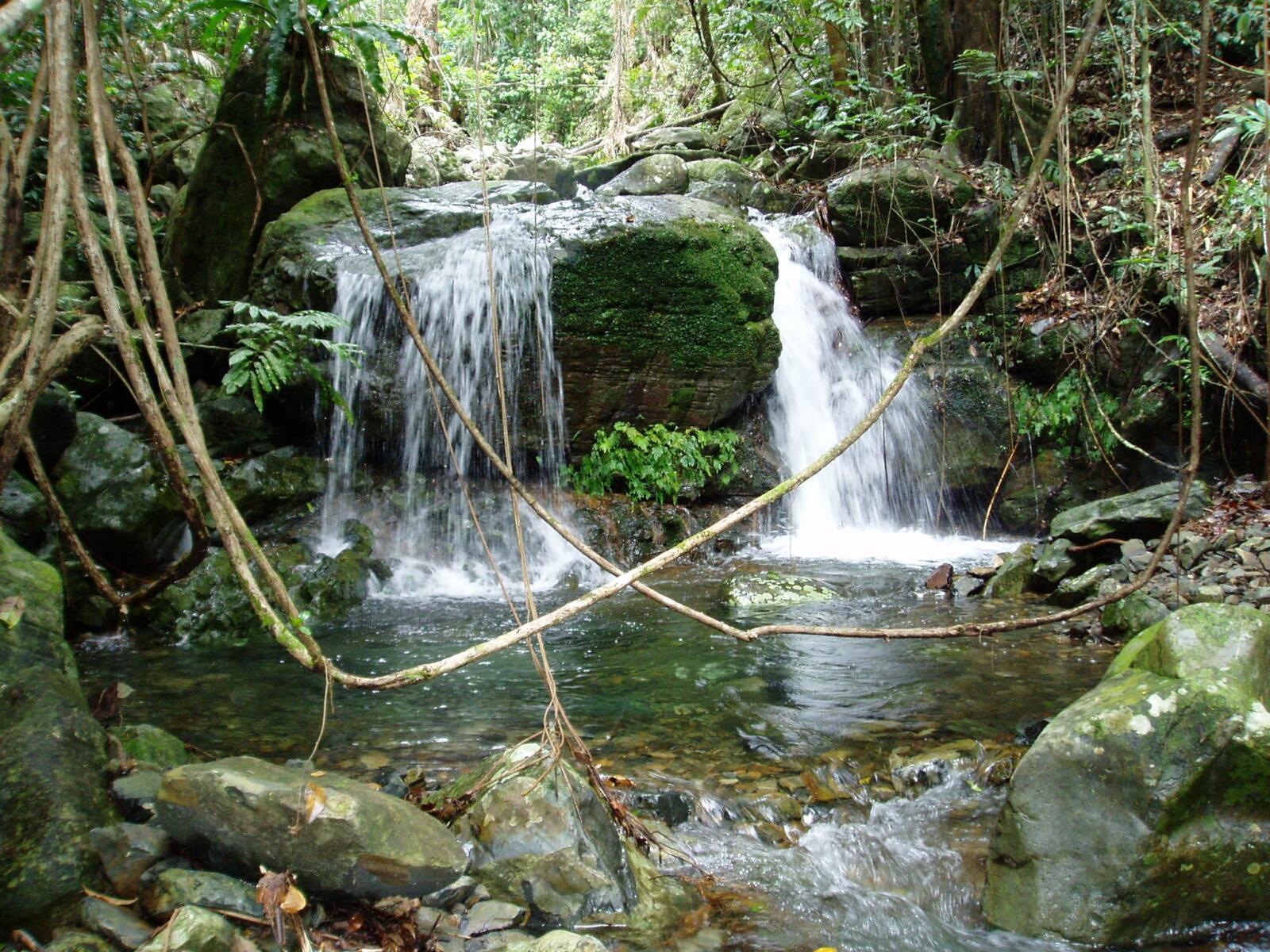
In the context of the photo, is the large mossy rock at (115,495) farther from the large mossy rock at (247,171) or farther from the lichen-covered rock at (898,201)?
the lichen-covered rock at (898,201)

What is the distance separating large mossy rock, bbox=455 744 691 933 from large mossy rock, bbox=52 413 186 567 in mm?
4137

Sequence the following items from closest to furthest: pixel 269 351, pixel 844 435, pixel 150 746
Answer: pixel 150 746 → pixel 269 351 → pixel 844 435

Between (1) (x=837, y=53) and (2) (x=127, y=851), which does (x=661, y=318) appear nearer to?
(1) (x=837, y=53)

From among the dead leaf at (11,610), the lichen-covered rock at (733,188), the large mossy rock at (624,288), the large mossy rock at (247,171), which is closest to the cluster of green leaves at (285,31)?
the large mossy rock at (247,171)

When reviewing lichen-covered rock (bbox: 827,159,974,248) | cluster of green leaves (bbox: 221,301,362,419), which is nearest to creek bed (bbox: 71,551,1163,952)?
cluster of green leaves (bbox: 221,301,362,419)

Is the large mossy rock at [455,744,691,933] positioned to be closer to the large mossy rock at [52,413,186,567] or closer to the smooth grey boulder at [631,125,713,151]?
the large mossy rock at [52,413,186,567]

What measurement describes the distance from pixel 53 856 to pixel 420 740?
1696mm

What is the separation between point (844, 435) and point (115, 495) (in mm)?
7172

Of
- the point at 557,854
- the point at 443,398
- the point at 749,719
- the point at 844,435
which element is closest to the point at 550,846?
the point at 557,854

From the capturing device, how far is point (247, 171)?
839 cm

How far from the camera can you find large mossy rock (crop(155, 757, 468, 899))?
2143mm

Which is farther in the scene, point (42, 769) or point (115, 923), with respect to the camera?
point (42, 769)

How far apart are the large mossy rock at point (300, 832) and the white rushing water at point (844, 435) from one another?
6413 mm

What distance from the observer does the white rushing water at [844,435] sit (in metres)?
8.91
